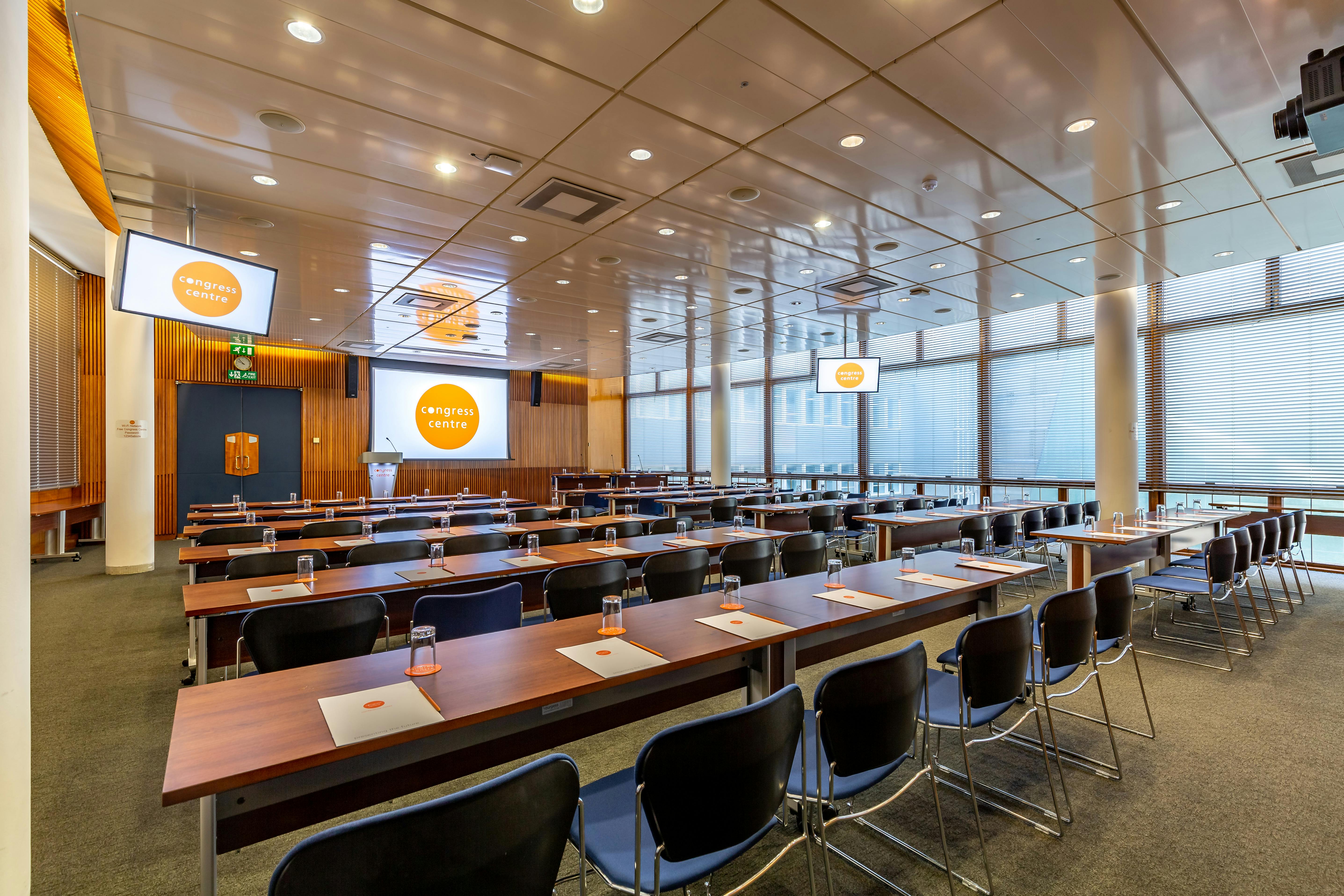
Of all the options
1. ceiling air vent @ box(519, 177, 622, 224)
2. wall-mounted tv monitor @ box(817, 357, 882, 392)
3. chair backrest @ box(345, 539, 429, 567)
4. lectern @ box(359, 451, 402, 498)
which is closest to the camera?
chair backrest @ box(345, 539, 429, 567)

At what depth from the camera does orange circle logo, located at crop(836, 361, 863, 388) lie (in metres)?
9.62

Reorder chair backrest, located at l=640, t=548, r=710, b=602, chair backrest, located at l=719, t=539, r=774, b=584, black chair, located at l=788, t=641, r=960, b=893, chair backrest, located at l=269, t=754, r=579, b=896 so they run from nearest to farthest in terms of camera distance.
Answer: chair backrest, located at l=269, t=754, r=579, b=896 < black chair, located at l=788, t=641, r=960, b=893 < chair backrest, located at l=640, t=548, r=710, b=602 < chair backrest, located at l=719, t=539, r=774, b=584

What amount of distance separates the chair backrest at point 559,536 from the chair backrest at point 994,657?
3.27 m

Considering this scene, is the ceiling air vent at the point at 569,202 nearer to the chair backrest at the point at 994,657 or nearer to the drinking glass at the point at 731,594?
the drinking glass at the point at 731,594

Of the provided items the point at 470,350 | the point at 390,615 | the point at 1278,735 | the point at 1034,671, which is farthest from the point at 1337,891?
the point at 470,350

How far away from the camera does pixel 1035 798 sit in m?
2.66

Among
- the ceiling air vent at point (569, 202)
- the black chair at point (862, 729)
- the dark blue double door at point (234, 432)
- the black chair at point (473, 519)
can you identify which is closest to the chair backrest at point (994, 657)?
the black chair at point (862, 729)

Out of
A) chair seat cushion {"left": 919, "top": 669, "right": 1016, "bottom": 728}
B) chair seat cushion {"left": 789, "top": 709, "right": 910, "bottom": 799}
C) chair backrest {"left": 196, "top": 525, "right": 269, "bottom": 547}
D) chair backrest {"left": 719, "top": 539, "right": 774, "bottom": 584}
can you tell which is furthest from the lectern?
chair seat cushion {"left": 789, "top": 709, "right": 910, "bottom": 799}

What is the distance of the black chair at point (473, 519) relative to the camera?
671 cm

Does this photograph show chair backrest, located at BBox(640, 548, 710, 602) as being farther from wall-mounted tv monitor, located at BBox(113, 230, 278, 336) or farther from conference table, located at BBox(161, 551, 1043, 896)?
wall-mounted tv monitor, located at BBox(113, 230, 278, 336)

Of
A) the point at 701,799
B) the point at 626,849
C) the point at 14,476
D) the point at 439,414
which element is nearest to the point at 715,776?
the point at 701,799

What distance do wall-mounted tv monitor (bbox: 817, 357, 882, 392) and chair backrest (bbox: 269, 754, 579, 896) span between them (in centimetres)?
888

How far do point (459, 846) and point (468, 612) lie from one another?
1.87 metres

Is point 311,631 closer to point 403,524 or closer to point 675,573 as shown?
point 675,573
